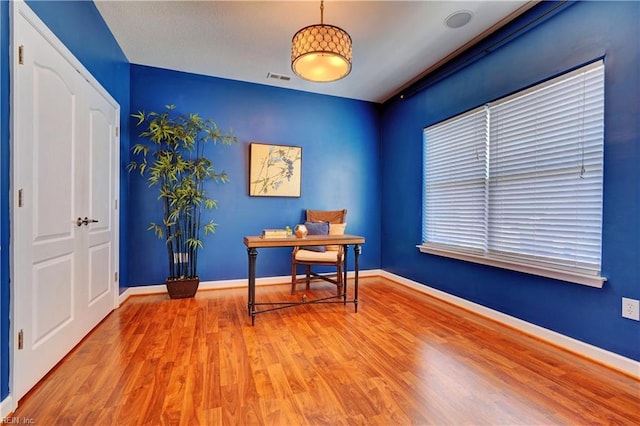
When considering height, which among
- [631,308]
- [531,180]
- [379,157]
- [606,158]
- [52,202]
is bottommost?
[631,308]

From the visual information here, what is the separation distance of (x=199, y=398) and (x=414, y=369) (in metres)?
1.31

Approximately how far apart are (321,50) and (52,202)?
78.9 inches

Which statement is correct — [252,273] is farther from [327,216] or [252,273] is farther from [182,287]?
[327,216]

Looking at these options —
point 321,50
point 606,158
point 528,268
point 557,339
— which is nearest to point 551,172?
point 606,158

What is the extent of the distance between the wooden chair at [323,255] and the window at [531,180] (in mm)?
1224

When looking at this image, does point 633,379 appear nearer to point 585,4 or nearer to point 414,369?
point 414,369

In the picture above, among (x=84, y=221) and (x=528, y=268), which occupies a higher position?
(x=84, y=221)

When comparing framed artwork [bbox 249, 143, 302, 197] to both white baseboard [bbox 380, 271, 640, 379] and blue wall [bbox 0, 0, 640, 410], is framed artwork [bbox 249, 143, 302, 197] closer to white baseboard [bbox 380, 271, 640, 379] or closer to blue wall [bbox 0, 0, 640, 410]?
blue wall [bbox 0, 0, 640, 410]

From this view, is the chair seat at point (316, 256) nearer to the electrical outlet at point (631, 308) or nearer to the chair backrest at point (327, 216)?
the chair backrest at point (327, 216)

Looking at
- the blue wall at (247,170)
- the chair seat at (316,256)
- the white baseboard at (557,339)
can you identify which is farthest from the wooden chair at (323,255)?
the white baseboard at (557,339)

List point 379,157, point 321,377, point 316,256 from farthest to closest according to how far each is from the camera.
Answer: point 379,157 → point 316,256 → point 321,377

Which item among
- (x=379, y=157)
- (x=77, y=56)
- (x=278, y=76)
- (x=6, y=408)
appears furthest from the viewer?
(x=379, y=157)

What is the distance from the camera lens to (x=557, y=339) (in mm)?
2170

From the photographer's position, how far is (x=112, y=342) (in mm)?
2164
